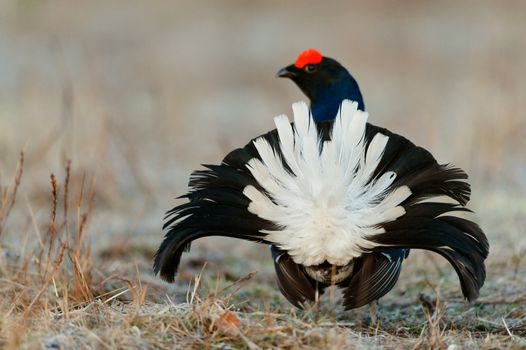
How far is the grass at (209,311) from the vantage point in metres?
2.56

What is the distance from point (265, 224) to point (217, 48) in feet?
35.1

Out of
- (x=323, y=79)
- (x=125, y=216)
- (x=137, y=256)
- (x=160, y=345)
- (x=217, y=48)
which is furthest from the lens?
(x=217, y=48)

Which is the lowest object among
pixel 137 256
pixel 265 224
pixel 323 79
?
pixel 137 256

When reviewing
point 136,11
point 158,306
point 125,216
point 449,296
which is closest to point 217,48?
point 136,11

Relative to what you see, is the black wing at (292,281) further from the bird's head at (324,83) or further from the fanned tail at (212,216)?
the bird's head at (324,83)

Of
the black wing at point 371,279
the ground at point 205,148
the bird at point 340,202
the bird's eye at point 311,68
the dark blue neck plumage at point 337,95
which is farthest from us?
the bird's eye at point 311,68

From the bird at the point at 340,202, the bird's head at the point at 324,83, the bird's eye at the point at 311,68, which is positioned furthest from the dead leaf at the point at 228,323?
the bird's eye at the point at 311,68

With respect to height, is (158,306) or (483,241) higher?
(483,241)

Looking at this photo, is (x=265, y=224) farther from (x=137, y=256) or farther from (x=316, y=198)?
(x=137, y=256)

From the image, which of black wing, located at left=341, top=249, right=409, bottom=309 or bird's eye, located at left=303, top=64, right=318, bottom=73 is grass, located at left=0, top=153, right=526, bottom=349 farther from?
bird's eye, located at left=303, top=64, right=318, bottom=73

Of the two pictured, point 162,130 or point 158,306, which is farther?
point 162,130

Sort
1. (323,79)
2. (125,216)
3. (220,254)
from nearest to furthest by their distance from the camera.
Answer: (323,79) < (220,254) < (125,216)

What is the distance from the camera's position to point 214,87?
11531 mm

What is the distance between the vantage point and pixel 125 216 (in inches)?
227
